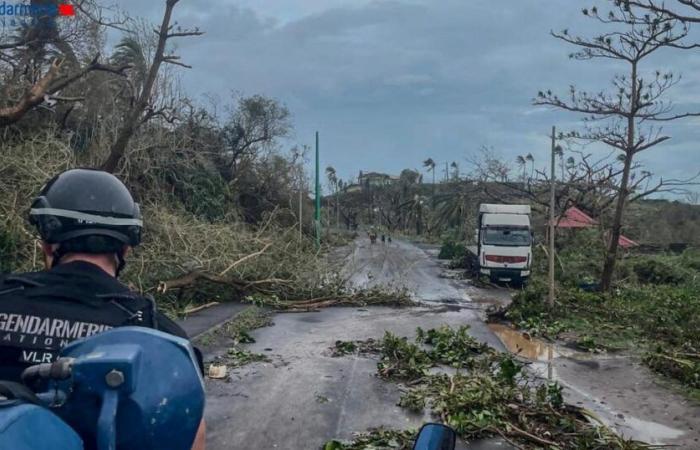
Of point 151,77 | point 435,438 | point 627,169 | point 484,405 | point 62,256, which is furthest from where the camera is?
point 627,169

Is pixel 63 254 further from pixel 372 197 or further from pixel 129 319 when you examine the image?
pixel 372 197

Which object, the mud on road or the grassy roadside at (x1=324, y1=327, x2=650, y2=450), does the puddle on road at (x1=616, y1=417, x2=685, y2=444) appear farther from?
the grassy roadside at (x1=324, y1=327, x2=650, y2=450)

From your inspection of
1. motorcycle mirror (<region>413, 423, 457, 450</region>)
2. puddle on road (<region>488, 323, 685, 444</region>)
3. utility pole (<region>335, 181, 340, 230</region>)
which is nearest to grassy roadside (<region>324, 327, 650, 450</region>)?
puddle on road (<region>488, 323, 685, 444</region>)

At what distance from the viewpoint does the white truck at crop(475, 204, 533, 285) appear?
24859 millimetres

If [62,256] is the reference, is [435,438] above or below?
below

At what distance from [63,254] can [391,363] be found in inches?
359

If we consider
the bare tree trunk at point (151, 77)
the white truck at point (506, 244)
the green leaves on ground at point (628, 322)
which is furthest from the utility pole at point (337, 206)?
the bare tree trunk at point (151, 77)

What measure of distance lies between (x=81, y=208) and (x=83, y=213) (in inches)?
0.6

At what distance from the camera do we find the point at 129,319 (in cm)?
191

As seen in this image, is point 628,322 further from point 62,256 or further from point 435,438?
point 62,256

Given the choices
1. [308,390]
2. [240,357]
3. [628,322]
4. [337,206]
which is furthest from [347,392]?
[337,206]

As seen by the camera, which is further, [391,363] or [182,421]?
[391,363]

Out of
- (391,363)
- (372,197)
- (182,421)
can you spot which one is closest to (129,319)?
(182,421)

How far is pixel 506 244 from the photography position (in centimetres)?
2497
